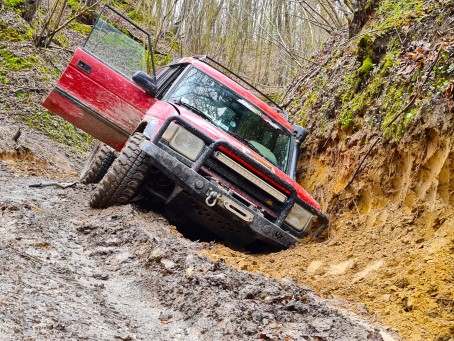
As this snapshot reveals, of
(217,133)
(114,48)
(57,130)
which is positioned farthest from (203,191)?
(57,130)

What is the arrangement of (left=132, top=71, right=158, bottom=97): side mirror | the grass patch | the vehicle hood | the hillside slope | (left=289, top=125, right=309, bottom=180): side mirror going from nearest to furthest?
the hillside slope < the vehicle hood < (left=132, top=71, right=158, bottom=97): side mirror < (left=289, top=125, right=309, bottom=180): side mirror < the grass patch

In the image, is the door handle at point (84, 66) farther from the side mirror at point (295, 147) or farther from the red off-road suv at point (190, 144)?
the side mirror at point (295, 147)

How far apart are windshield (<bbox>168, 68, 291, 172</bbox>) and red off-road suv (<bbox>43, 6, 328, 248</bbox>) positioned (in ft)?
0.04

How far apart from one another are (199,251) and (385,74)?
350 centimetres

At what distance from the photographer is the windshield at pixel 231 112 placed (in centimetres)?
653

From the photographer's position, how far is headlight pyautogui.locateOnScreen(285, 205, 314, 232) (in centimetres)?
601

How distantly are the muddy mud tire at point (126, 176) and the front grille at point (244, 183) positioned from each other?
595 mm

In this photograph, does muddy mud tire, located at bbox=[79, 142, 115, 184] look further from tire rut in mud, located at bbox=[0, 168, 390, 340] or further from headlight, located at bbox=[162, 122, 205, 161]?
tire rut in mud, located at bbox=[0, 168, 390, 340]

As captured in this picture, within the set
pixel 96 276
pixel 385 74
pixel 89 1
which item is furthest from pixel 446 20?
pixel 89 1

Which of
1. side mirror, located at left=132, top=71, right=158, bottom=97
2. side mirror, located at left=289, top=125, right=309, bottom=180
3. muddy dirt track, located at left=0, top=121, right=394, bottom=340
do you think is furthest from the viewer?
side mirror, located at left=289, top=125, right=309, bottom=180

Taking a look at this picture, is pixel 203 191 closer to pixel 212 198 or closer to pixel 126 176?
pixel 212 198

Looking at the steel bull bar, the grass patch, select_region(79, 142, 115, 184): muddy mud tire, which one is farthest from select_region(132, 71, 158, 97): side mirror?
the grass patch

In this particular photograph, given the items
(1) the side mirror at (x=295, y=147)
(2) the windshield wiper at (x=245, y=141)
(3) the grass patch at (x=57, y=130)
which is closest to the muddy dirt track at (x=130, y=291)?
(2) the windshield wiper at (x=245, y=141)

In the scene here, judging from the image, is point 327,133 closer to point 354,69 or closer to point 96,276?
point 354,69
